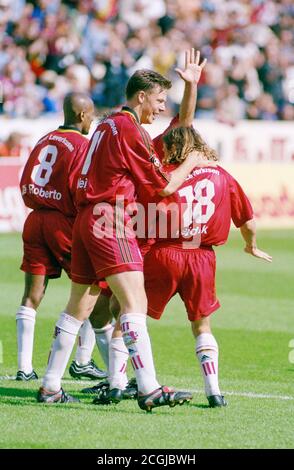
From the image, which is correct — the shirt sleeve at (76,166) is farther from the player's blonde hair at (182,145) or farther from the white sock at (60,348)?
the white sock at (60,348)

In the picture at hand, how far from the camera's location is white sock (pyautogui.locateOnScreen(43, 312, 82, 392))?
282 inches

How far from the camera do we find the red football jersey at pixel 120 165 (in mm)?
6863

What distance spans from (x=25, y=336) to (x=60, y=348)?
1.30 metres

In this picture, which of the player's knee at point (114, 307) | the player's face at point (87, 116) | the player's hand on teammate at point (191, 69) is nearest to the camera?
the player's hand on teammate at point (191, 69)

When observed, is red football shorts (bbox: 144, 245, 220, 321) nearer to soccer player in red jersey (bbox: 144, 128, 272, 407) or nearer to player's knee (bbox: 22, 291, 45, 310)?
soccer player in red jersey (bbox: 144, 128, 272, 407)

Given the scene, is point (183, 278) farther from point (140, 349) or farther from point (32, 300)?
point (32, 300)

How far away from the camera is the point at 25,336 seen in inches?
332

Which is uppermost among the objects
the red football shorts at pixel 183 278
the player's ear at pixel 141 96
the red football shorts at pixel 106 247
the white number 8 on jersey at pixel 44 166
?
the player's ear at pixel 141 96

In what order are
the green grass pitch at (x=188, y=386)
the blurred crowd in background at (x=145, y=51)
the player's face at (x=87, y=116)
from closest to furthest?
the green grass pitch at (x=188, y=386) < the player's face at (x=87, y=116) < the blurred crowd in background at (x=145, y=51)

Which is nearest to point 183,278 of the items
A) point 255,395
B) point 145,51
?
point 255,395

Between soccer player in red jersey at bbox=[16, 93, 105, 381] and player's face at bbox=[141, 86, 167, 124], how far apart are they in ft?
4.20

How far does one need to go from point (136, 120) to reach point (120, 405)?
1929 mm

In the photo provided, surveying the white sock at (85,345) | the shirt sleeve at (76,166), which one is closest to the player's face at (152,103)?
the shirt sleeve at (76,166)

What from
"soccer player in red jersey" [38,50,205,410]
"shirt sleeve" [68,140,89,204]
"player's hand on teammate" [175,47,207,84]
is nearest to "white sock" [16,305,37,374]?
"shirt sleeve" [68,140,89,204]
